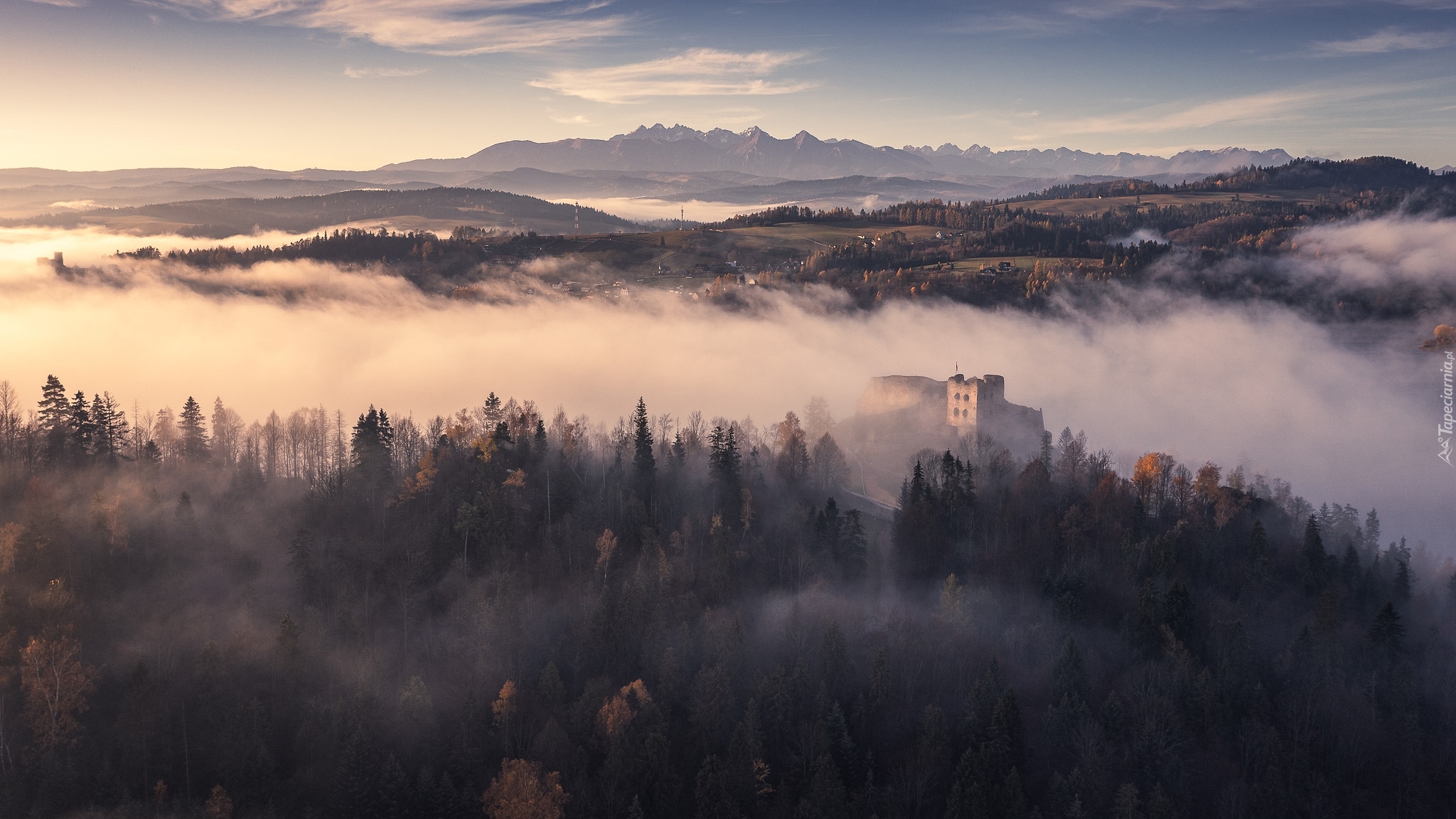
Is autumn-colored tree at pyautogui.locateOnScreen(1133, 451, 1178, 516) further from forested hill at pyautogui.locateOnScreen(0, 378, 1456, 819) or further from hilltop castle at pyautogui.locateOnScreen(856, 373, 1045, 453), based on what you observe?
hilltop castle at pyautogui.locateOnScreen(856, 373, 1045, 453)

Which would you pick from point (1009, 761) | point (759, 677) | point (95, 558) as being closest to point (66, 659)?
point (95, 558)

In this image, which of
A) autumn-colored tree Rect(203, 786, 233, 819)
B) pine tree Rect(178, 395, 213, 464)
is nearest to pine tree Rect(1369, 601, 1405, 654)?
autumn-colored tree Rect(203, 786, 233, 819)

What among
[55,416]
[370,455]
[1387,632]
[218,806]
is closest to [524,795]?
[218,806]

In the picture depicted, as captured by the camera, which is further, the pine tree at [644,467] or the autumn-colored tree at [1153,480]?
the autumn-colored tree at [1153,480]

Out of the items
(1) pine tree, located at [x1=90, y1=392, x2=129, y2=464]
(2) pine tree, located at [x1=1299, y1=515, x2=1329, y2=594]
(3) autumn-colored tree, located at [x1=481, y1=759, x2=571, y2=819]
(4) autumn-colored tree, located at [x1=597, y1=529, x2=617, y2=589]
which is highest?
(1) pine tree, located at [x1=90, y1=392, x2=129, y2=464]

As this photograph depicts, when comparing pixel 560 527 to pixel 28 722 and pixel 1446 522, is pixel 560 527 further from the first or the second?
pixel 1446 522

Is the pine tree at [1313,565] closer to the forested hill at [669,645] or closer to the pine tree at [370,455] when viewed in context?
the forested hill at [669,645]


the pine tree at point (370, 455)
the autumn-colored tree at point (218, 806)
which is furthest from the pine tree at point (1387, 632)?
the pine tree at point (370, 455)
